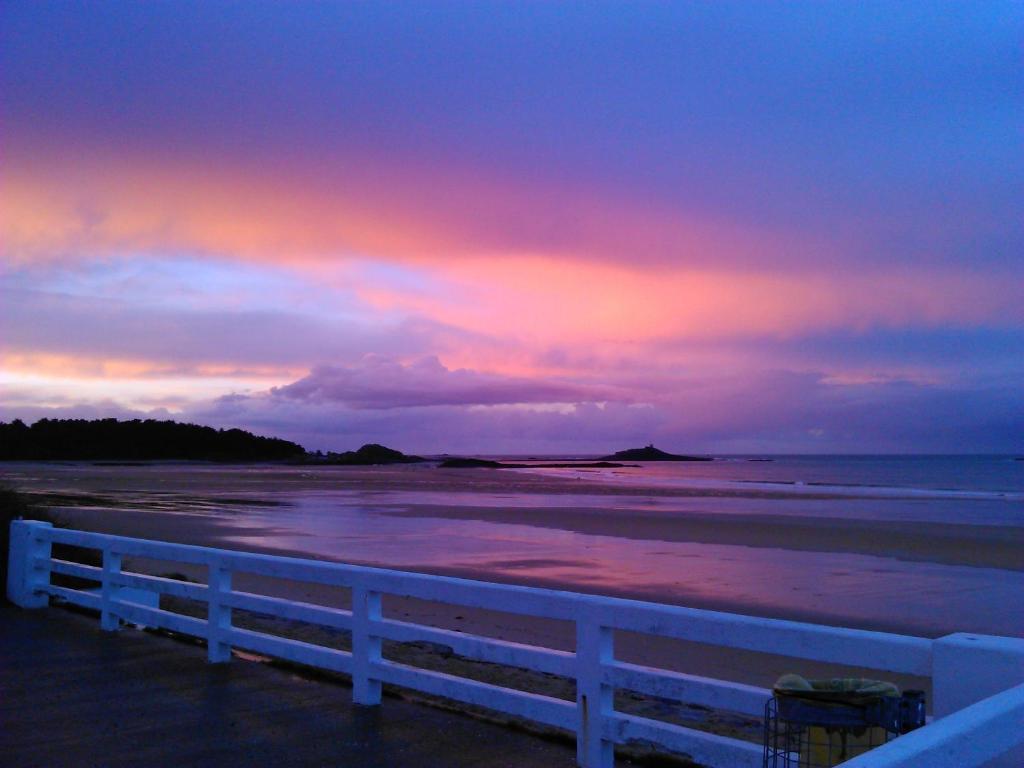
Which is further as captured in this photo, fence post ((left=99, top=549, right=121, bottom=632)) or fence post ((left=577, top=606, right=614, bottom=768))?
fence post ((left=99, top=549, right=121, bottom=632))

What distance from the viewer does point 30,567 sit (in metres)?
10.5

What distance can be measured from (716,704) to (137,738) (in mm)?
3579

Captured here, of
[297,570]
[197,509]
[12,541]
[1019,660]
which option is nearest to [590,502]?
[197,509]

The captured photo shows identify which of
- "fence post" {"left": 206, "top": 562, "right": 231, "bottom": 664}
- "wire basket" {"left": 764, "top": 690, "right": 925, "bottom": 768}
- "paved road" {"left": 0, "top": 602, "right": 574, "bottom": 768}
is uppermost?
"wire basket" {"left": 764, "top": 690, "right": 925, "bottom": 768}

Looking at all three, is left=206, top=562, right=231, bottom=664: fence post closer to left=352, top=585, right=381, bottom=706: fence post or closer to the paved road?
the paved road

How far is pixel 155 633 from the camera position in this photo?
953cm

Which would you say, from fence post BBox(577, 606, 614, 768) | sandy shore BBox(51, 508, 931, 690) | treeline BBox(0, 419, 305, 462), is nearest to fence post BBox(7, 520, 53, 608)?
sandy shore BBox(51, 508, 931, 690)

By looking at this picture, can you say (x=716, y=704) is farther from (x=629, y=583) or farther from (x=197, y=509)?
(x=197, y=509)

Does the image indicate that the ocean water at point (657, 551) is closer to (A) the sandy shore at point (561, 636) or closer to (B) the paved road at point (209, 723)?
(A) the sandy shore at point (561, 636)

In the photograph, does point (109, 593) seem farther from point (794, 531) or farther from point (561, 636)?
point (794, 531)

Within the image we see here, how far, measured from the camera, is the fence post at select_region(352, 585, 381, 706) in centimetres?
675

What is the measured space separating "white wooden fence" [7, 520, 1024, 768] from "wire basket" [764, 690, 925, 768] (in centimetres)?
28

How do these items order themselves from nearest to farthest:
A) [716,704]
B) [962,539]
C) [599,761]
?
[716,704]
[599,761]
[962,539]

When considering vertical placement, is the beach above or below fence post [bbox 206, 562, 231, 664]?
below
